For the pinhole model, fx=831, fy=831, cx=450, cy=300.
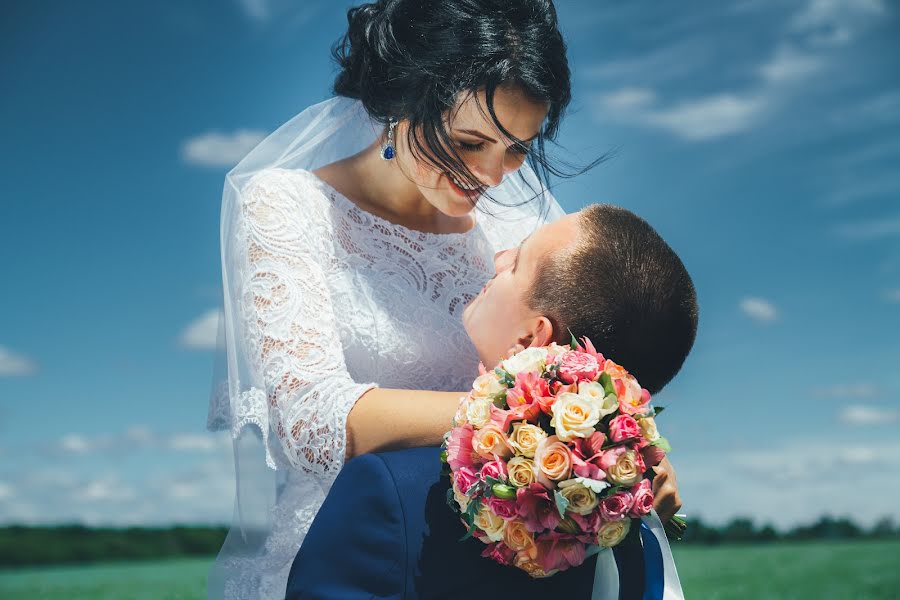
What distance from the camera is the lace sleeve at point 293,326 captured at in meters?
3.22

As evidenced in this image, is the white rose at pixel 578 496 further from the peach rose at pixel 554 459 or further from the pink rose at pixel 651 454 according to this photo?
the pink rose at pixel 651 454

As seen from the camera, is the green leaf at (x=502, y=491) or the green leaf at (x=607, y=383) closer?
the green leaf at (x=502, y=491)

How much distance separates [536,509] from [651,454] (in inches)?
16.5

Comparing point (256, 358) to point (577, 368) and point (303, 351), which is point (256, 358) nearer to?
point (303, 351)

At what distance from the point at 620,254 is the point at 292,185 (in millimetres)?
1792

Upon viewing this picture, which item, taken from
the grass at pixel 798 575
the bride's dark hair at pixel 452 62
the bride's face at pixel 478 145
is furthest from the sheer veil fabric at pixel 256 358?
the grass at pixel 798 575

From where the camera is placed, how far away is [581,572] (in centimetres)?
270

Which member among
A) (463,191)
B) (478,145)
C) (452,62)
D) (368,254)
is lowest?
(368,254)

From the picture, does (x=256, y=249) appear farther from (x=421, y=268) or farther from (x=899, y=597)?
(x=899, y=597)

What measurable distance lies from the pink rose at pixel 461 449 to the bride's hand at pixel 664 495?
0.92 meters

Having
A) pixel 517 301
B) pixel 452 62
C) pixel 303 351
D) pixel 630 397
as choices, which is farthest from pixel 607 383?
pixel 452 62

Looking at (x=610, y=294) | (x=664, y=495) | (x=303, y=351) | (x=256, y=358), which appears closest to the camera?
(x=610, y=294)

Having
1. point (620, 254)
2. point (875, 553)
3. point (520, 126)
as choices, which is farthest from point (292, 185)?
point (875, 553)

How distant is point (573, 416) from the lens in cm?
246
